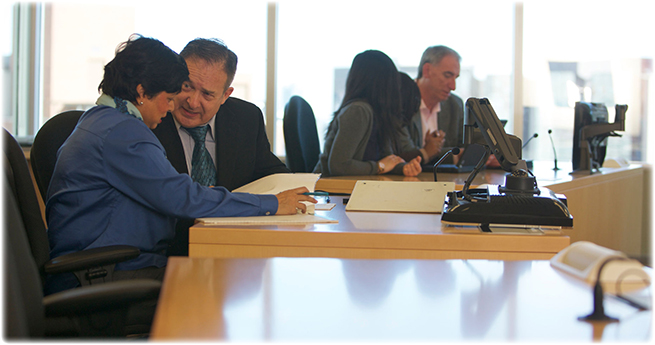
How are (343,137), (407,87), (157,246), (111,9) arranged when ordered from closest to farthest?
(157,246) < (343,137) < (407,87) < (111,9)

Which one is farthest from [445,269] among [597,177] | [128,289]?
[597,177]

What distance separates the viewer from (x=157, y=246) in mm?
1428

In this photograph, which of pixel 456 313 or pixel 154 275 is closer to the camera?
pixel 456 313

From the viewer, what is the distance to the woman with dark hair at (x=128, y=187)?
4.15ft

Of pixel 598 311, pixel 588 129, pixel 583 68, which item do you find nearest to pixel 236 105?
pixel 598 311

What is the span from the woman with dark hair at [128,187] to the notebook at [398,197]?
0.24 metres

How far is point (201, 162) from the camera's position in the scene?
Result: 6.07 feet

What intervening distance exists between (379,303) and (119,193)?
0.84 metres

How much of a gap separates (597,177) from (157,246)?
2.20m

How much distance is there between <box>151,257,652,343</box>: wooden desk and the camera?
2.11ft

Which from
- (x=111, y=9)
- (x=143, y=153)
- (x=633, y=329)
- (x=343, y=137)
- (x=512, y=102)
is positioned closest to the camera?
(x=633, y=329)

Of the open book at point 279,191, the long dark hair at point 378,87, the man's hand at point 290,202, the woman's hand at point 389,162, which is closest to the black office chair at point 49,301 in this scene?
the open book at point 279,191

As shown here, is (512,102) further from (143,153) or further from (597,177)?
(143,153)

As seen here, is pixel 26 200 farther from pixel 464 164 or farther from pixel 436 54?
pixel 436 54
